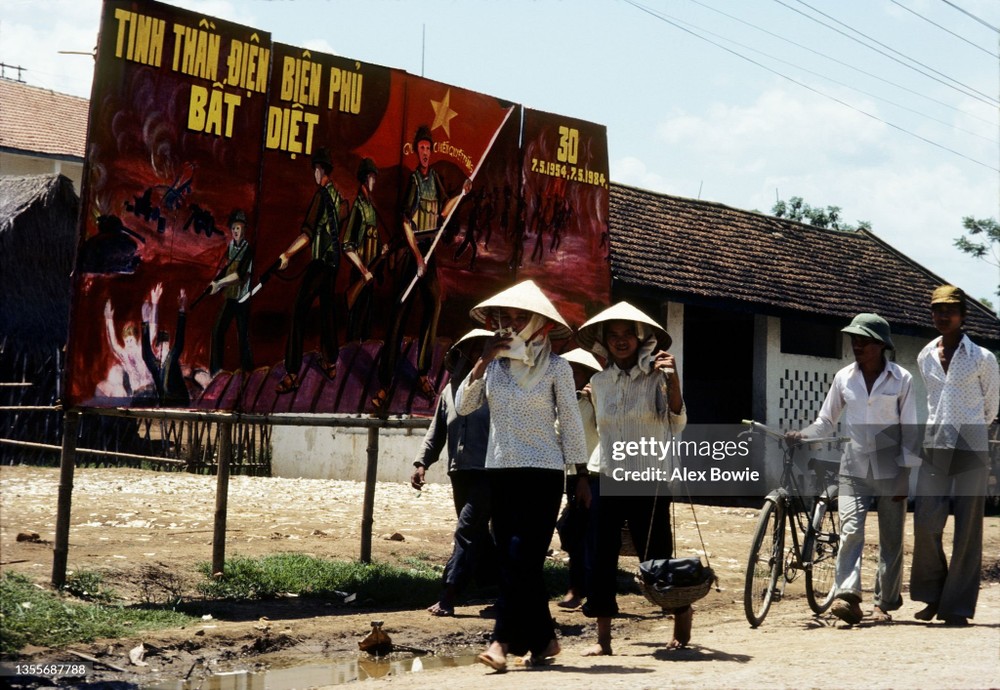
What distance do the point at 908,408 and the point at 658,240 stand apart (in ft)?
39.1

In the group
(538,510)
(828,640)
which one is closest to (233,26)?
(538,510)

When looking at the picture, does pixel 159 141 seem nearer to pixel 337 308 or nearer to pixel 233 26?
pixel 233 26

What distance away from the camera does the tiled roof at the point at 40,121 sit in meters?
34.9

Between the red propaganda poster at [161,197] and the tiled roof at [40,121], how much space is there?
27.1 metres

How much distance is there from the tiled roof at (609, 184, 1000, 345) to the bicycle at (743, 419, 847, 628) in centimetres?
931

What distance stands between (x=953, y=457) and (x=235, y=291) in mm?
5140

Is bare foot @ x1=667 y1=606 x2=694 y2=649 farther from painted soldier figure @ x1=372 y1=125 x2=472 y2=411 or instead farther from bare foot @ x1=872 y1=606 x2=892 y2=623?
painted soldier figure @ x1=372 y1=125 x2=472 y2=411

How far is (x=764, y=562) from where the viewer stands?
27.0 ft

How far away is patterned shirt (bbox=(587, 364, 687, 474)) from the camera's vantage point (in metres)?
7.05

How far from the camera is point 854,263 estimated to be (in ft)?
79.6

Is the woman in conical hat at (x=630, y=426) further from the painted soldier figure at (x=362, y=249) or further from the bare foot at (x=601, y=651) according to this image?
the painted soldier figure at (x=362, y=249)

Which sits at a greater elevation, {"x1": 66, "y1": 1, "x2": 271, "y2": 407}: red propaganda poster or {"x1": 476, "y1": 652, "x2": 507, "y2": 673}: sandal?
{"x1": 66, "y1": 1, "x2": 271, "y2": 407}: red propaganda poster

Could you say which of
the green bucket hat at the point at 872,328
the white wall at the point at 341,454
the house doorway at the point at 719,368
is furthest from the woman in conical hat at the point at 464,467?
the house doorway at the point at 719,368

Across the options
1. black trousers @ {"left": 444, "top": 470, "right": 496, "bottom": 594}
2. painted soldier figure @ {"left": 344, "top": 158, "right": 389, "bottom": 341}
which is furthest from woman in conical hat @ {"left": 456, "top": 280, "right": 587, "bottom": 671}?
painted soldier figure @ {"left": 344, "top": 158, "right": 389, "bottom": 341}
